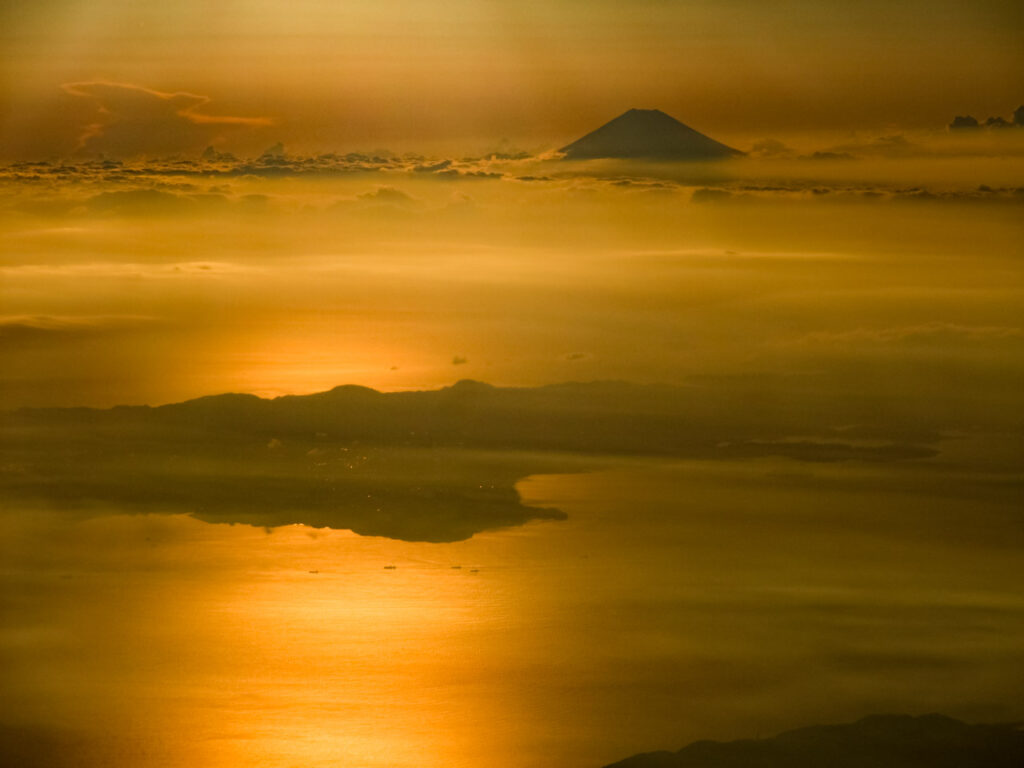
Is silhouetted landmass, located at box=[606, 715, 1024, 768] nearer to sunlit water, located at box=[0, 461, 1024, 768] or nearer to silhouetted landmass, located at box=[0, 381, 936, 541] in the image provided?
sunlit water, located at box=[0, 461, 1024, 768]

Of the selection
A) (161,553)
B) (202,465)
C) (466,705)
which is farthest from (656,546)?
(202,465)

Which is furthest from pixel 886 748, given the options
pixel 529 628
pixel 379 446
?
pixel 379 446

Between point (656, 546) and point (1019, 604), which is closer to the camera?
point (1019, 604)

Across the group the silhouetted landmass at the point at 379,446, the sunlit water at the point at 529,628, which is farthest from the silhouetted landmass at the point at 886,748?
the silhouetted landmass at the point at 379,446

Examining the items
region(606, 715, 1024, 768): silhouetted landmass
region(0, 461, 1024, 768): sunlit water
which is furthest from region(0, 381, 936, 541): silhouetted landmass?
region(606, 715, 1024, 768): silhouetted landmass

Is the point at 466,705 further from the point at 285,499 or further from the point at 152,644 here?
the point at 285,499

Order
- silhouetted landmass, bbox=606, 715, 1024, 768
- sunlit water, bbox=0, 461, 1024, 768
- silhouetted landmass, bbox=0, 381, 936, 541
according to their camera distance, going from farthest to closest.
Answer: silhouetted landmass, bbox=0, 381, 936, 541, sunlit water, bbox=0, 461, 1024, 768, silhouetted landmass, bbox=606, 715, 1024, 768
